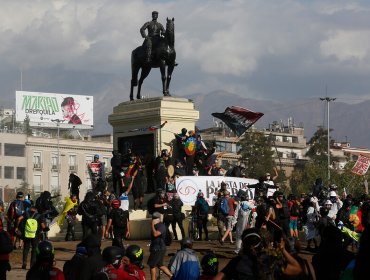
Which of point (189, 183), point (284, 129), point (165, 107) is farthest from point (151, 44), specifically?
point (284, 129)

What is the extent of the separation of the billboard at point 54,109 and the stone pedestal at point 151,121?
322 feet

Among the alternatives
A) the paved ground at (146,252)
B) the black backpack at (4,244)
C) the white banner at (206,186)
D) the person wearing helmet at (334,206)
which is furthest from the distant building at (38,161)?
the black backpack at (4,244)

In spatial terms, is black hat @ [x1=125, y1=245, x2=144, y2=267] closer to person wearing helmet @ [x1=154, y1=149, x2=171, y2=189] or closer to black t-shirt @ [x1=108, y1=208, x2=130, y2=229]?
black t-shirt @ [x1=108, y1=208, x2=130, y2=229]

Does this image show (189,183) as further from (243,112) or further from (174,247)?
(243,112)

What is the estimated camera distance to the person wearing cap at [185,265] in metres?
15.5

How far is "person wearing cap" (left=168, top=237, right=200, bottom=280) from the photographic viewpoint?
1554 centimetres

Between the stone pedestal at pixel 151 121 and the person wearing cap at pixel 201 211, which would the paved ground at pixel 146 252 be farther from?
the stone pedestal at pixel 151 121

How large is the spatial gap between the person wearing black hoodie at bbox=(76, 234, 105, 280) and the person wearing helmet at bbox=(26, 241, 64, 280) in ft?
2.98

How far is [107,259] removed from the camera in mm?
14398

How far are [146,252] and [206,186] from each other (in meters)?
7.37

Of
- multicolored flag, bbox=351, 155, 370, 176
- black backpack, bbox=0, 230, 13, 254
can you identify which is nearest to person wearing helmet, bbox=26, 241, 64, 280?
black backpack, bbox=0, 230, 13, 254

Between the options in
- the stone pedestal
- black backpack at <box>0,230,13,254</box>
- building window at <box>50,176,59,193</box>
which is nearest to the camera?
black backpack at <box>0,230,13,254</box>

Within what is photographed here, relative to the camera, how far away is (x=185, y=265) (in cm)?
→ 1566

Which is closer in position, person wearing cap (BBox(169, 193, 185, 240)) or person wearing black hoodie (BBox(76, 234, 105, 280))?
person wearing black hoodie (BBox(76, 234, 105, 280))
